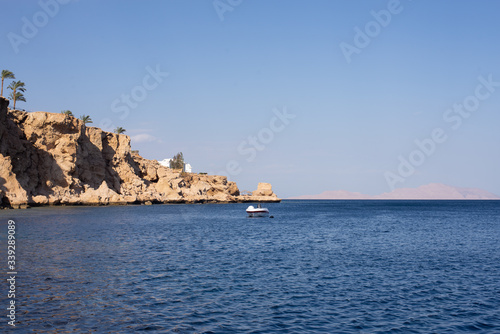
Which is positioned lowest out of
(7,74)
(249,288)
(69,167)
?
(249,288)

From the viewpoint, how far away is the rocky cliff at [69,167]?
7200 centimetres

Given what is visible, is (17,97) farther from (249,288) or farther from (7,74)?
(249,288)

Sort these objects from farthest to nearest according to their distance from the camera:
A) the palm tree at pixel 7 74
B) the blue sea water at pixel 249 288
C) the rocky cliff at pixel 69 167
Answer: the palm tree at pixel 7 74
the rocky cliff at pixel 69 167
the blue sea water at pixel 249 288

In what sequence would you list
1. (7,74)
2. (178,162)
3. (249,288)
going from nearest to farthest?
1. (249,288)
2. (7,74)
3. (178,162)

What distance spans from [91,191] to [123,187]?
15.8 metres

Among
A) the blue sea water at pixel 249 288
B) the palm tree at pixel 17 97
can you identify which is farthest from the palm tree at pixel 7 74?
the blue sea water at pixel 249 288

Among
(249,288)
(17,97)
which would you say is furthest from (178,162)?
(249,288)

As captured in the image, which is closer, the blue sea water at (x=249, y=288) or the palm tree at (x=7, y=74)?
the blue sea water at (x=249, y=288)

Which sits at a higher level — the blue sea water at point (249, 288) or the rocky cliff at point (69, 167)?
the rocky cliff at point (69, 167)

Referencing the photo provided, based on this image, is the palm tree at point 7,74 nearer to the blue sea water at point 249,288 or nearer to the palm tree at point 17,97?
the palm tree at point 17,97

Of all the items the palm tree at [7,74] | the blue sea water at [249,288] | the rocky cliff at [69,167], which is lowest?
the blue sea water at [249,288]

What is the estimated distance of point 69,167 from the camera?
8506cm

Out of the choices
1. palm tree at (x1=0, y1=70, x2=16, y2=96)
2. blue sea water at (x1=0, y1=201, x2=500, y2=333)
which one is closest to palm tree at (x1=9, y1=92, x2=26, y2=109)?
palm tree at (x1=0, y1=70, x2=16, y2=96)

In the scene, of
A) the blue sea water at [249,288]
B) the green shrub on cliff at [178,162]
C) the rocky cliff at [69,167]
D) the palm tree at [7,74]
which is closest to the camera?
the blue sea water at [249,288]
